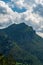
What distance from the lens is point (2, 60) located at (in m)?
169

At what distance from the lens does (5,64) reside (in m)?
171

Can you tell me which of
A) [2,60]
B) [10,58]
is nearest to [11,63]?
[10,58]

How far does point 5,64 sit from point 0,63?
4.80 meters

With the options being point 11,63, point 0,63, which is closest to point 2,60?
point 0,63

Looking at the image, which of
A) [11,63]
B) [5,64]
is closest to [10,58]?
[11,63]

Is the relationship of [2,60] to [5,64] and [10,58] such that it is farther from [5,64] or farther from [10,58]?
[10,58]

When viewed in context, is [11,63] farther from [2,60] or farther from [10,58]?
[2,60]

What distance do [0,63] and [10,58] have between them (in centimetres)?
3313

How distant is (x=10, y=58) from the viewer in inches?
7864

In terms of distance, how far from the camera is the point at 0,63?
548 ft

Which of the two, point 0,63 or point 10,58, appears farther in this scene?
point 10,58

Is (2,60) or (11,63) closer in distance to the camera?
(2,60)

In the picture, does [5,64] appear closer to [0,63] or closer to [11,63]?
[0,63]

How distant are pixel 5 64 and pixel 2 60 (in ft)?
12.8
